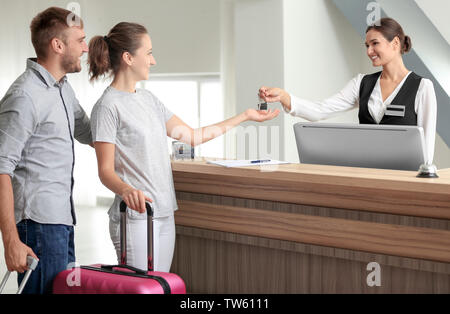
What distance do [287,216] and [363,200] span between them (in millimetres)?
407

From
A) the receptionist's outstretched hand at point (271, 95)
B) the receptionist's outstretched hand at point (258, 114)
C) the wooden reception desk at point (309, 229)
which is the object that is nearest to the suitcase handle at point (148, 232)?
the wooden reception desk at point (309, 229)

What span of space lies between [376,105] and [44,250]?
224 centimetres

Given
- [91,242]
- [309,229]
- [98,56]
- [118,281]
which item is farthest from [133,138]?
[91,242]

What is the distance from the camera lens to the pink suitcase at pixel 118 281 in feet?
7.10

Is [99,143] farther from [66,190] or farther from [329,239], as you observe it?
[329,239]

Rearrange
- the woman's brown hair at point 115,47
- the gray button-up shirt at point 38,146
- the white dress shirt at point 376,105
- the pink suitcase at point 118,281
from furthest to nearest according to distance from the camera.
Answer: the white dress shirt at point 376,105, the woman's brown hair at point 115,47, the gray button-up shirt at point 38,146, the pink suitcase at point 118,281

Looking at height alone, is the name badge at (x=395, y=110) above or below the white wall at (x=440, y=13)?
below

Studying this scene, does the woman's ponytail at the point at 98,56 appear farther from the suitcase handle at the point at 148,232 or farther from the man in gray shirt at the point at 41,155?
the suitcase handle at the point at 148,232

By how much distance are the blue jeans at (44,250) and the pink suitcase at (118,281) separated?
2.6 inches

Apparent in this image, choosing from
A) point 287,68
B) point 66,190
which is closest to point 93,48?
point 66,190

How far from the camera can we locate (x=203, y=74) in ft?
26.6

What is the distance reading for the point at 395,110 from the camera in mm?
3705

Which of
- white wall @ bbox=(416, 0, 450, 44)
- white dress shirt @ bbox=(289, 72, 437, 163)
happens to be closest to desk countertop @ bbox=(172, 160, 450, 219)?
white dress shirt @ bbox=(289, 72, 437, 163)

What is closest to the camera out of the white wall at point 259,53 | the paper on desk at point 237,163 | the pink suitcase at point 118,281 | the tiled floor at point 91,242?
the pink suitcase at point 118,281
